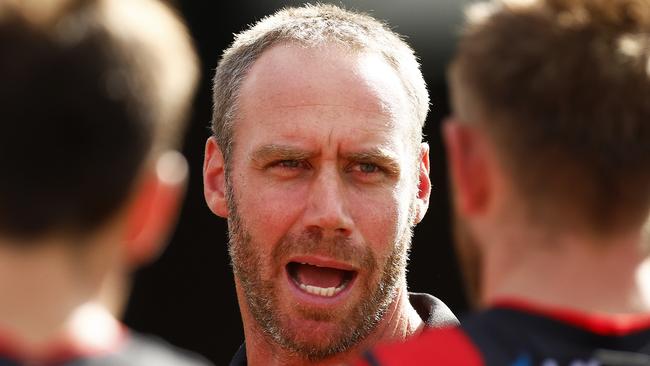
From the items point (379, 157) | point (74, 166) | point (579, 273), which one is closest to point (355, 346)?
point (379, 157)

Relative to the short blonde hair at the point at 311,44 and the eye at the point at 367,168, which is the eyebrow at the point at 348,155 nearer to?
the eye at the point at 367,168

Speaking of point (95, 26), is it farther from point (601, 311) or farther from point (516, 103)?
point (601, 311)

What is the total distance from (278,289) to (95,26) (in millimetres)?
2200

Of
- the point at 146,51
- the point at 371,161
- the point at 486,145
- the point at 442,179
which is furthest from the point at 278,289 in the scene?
the point at 442,179

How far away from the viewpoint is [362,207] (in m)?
3.92

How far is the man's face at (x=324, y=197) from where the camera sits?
3.93 meters

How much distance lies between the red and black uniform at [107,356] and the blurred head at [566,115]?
0.69 metres

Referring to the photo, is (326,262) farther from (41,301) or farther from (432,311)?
(41,301)

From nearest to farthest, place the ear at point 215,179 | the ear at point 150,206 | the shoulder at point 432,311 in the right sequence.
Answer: the ear at point 150,206 → the shoulder at point 432,311 → the ear at point 215,179

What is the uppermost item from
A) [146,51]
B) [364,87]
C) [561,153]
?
[146,51]

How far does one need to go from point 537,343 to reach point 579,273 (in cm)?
15

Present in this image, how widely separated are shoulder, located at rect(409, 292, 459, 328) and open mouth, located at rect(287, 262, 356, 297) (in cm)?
33

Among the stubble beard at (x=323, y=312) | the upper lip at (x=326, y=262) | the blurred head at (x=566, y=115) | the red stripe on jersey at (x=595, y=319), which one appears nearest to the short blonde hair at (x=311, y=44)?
the stubble beard at (x=323, y=312)

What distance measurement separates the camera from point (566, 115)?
217 centimetres
